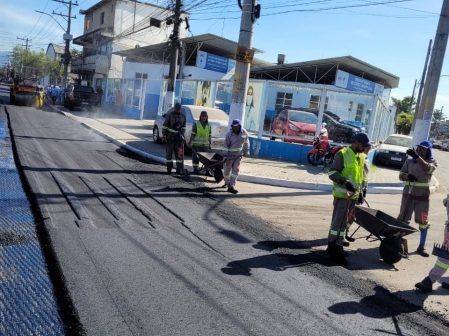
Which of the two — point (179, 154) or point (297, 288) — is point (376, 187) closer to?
point (179, 154)

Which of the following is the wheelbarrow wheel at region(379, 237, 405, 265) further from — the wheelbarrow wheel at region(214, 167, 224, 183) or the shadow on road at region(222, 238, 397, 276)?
the wheelbarrow wheel at region(214, 167, 224, 183)

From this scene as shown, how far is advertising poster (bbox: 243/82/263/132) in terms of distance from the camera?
17.8 meters

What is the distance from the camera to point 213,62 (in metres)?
35.4

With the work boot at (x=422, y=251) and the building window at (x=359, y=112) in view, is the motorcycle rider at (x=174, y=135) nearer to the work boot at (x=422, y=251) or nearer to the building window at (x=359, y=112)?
the work boot at (x=422, y=251)

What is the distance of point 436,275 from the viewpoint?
559 cm

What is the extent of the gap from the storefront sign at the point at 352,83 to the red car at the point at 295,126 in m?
15.6

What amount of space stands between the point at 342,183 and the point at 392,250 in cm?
124

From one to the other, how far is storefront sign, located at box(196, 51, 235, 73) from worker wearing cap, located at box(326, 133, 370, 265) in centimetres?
2943

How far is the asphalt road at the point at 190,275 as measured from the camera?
13.7 ft

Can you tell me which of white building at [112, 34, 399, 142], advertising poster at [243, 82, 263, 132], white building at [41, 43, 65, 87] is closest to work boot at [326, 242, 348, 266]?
white building at [112, 34, 399, 142]

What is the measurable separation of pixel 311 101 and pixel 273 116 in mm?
1543

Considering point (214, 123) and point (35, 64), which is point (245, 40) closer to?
point (214, 123)

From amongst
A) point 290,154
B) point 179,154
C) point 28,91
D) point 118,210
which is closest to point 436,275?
point 118,210

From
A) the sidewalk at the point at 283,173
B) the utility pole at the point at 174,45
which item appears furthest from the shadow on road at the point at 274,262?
the utility pole at the point at 174,45
